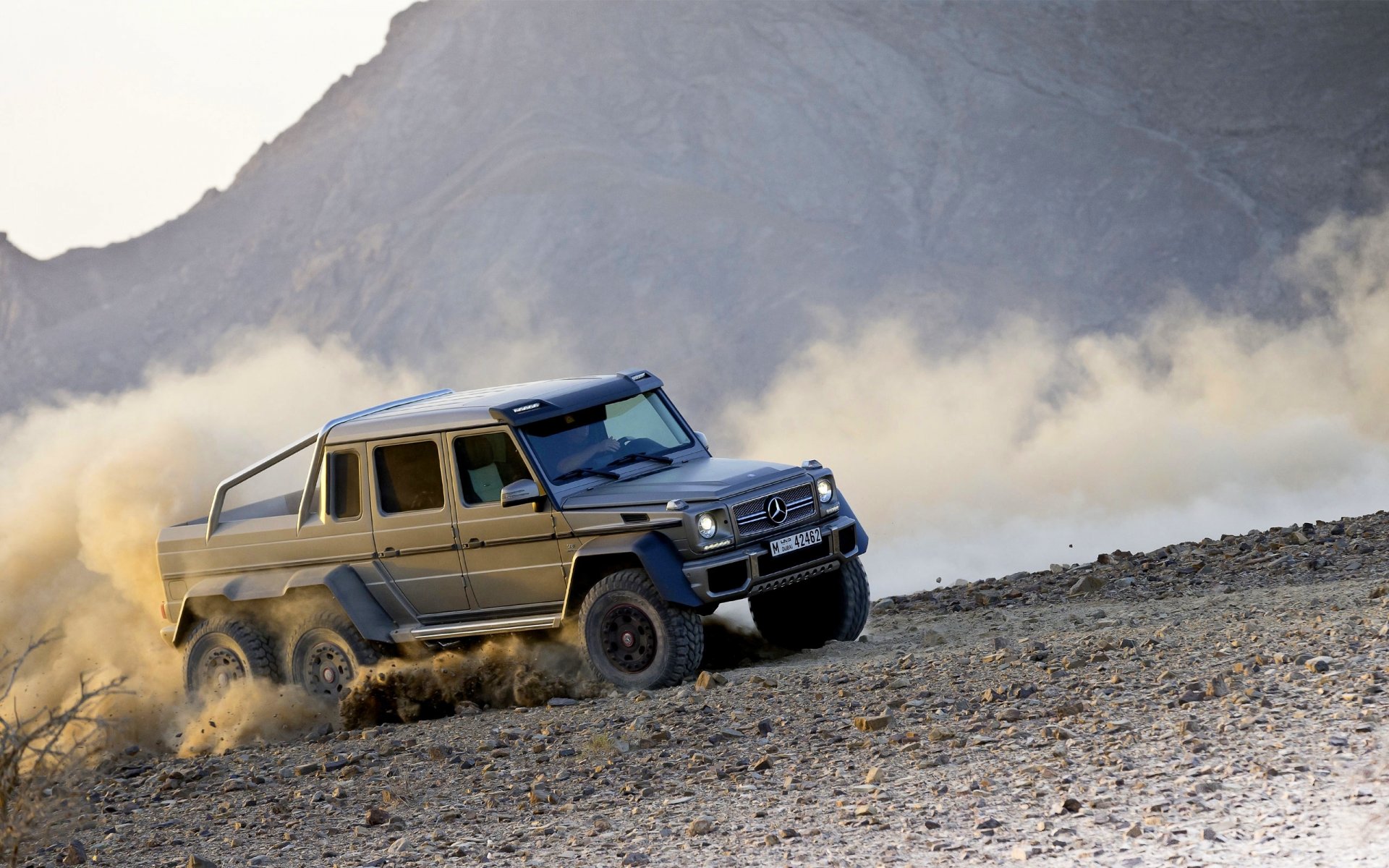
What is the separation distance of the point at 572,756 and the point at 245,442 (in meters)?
8.59

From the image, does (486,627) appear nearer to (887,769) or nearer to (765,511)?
(765,511)

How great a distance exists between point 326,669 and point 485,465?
81.1 inches

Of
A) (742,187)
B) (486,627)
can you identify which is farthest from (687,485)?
(742,187)

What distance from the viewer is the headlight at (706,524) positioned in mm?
10562

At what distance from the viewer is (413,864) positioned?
734cm

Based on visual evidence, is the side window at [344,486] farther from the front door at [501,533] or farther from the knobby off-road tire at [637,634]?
the knobby off-road tire at [637,634]

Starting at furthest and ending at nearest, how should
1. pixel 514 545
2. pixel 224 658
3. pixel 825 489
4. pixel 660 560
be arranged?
pixel 224 658 < pixel 825 489 < pixel 514 545 < pixel 660 560

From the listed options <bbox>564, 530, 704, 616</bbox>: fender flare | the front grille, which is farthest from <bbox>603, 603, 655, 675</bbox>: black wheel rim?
the front grille

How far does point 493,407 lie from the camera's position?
37.0 feet

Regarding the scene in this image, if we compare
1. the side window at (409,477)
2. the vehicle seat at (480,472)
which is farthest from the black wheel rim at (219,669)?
the vehicle seat at (480,472)

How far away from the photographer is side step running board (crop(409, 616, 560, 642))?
11.2 meters

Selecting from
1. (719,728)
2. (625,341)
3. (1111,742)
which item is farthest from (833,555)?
(625,341)

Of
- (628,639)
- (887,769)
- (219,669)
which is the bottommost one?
(887,769)

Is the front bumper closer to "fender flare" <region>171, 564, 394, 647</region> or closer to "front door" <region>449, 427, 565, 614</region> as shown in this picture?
"front door" <region>449, 427, 565, 614</region>
